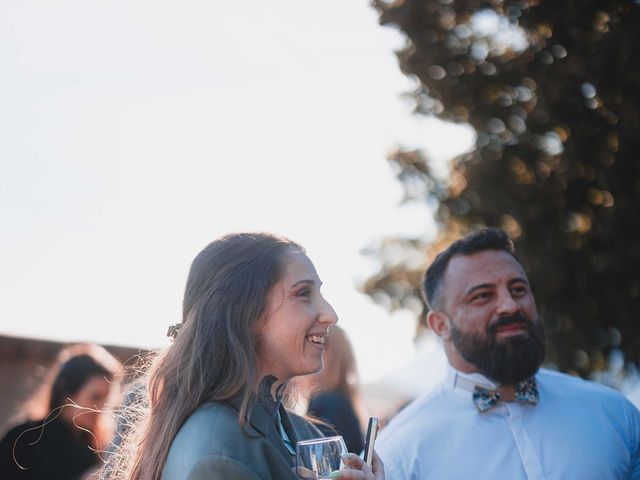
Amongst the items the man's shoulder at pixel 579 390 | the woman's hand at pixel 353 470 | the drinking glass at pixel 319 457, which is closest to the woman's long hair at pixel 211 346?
the drinking glass at pixel 319 457

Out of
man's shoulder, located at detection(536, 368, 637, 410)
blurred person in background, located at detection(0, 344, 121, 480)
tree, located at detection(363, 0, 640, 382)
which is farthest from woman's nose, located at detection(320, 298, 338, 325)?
tree, located at detection(363, 0, 640, 382)

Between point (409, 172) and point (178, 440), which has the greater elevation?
point (409, 172)

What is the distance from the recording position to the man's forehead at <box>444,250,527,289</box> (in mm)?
4340

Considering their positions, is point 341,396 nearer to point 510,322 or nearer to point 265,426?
point 510,322

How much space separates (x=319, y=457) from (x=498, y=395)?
5.60 ft

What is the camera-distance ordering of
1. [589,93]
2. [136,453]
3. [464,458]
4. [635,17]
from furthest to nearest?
[589,93] → [635,17] → [464,458] → [136,453]

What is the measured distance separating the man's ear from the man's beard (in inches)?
8.2

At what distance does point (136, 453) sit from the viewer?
3016 millimetres

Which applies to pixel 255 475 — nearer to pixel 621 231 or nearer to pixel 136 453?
pixel 136 453

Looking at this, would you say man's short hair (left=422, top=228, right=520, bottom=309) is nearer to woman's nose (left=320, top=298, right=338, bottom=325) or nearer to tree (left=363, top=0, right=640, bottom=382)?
woman's nose (left=320, top=298, right=338, bottom=325)

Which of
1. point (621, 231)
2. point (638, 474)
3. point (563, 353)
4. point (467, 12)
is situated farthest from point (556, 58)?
point (638, 474)

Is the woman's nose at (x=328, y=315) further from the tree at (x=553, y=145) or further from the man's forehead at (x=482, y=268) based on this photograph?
the tree at (x=553, y=145)

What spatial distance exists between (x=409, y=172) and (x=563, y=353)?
3.60 metres

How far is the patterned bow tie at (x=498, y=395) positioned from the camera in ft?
13.8
